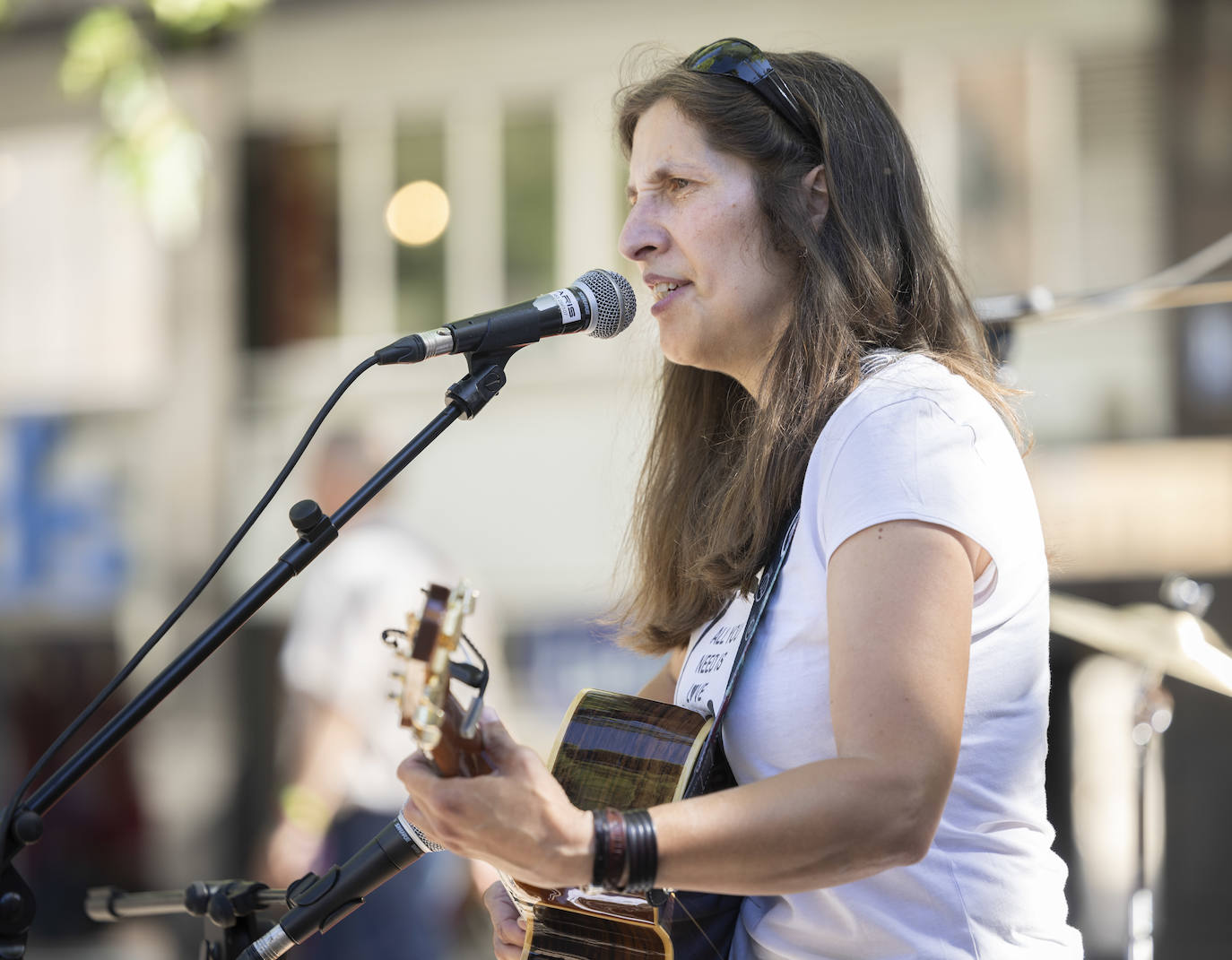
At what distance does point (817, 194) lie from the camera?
6.09 feet

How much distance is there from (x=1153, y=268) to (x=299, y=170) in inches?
192

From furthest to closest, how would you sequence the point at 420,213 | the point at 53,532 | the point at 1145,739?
the point at 53,532, the point at 420,213, the point at 1145,739

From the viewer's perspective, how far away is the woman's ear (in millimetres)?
1846

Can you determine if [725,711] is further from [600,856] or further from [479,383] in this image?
[479,383]

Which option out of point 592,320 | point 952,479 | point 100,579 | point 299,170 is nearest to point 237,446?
point 100,579

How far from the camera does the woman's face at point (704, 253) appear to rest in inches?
72.7

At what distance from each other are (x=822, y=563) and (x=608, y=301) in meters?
0.54

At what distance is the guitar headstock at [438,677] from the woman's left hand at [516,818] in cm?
4

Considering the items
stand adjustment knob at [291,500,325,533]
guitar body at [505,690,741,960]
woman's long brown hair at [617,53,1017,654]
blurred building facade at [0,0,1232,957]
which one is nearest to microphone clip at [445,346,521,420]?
stand adjustment knob at [291,500,325,533]

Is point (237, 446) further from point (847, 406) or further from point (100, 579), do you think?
point (847, 406)

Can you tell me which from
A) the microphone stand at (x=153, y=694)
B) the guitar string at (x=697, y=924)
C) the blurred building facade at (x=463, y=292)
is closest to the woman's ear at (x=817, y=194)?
the microphone stand at (x=153, y=694)

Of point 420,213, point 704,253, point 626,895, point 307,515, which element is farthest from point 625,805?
point 420,213

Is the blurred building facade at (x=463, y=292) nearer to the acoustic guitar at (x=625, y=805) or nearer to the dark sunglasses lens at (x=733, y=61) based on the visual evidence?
the dark sunglasses lens at (x=733, y=61)

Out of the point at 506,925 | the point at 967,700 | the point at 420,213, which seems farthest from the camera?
the point at 420,213
